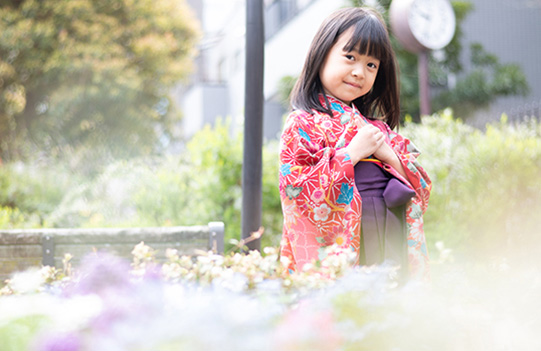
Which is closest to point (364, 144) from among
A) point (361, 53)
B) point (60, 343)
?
point (361, 53)

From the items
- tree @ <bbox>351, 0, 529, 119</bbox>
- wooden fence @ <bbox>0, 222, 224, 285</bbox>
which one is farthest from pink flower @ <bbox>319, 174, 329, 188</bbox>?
tree @ <bbox>351, 0, 529, 119</bbox>

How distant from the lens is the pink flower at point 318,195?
175 centimetres

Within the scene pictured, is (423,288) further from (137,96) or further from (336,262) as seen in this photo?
(137,96)

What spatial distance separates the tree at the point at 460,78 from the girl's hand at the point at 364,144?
31.7 ft

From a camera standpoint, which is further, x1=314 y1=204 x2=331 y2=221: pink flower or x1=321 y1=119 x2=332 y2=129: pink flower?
x1=321 y1=119 x2=332 y2=129: pink flower

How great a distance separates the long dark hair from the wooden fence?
1.08 metres

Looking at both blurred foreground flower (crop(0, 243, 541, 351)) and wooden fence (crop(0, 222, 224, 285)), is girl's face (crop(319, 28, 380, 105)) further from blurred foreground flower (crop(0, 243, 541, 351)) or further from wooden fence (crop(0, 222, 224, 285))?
wooden fence (crop(0, 222, 224, 285))

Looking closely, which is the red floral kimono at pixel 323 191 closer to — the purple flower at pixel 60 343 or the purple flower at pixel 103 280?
the purple flower at pixel 103 280

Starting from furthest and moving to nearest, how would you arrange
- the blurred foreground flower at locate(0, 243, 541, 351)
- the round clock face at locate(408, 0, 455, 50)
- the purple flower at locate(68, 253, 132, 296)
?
the round clock face at locate(408, 0, 455, 50) < the purple flower at locate(68, 253, 132, 296) < the blurred foreground flower at locate(0, 243, 541, 351)

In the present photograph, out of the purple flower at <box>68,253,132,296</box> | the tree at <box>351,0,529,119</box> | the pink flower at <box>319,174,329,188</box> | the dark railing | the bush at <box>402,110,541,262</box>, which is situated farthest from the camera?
the tree at <box>351,0,529,119</box>

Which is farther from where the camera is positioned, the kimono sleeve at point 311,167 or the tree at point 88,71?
the tree at point 88,71

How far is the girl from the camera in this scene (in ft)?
5.77

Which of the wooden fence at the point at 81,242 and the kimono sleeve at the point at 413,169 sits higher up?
the kimono sleeve at the point at 413,169

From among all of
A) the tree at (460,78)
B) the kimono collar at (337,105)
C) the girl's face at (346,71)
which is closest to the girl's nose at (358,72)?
the girl's face at (346,71)
